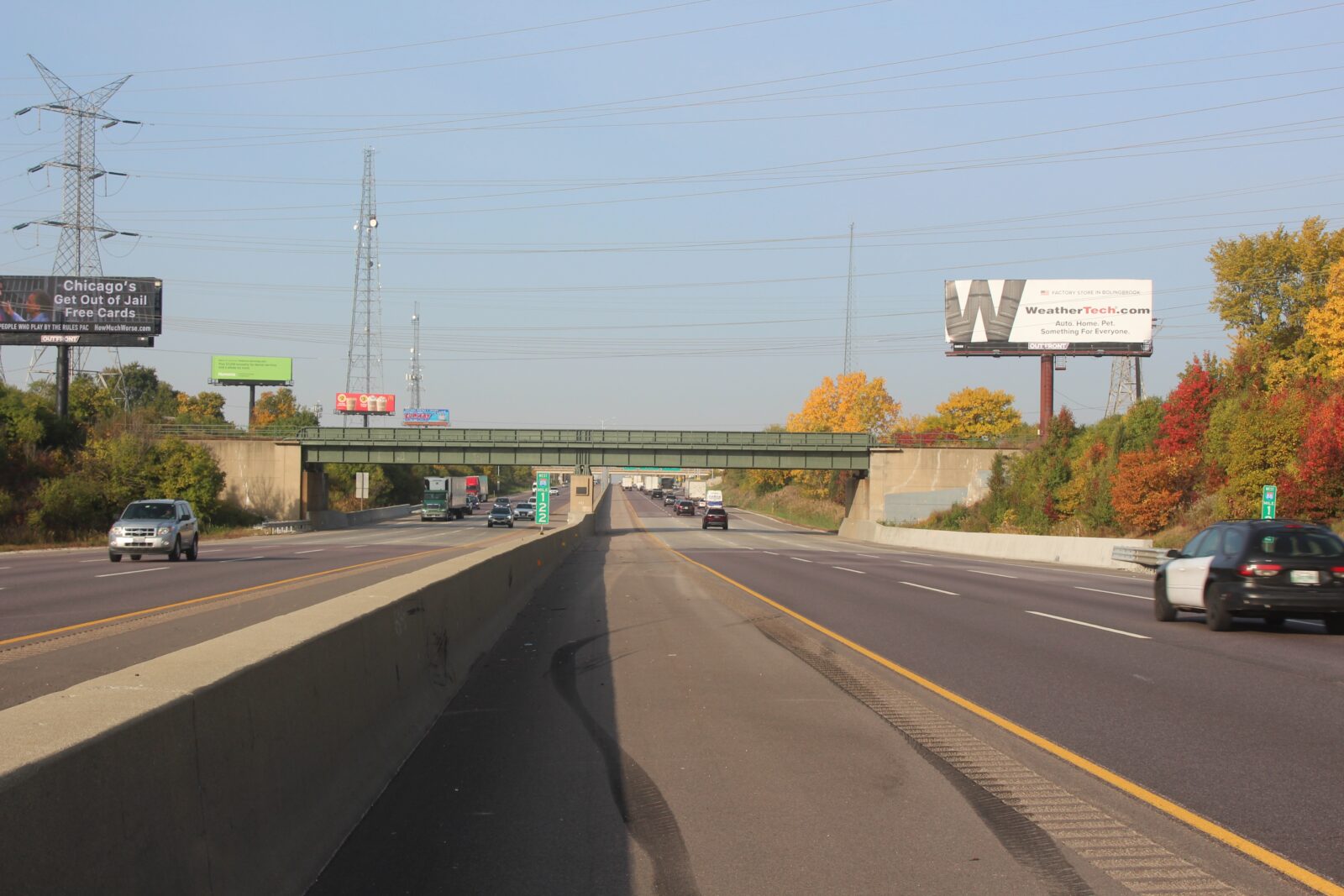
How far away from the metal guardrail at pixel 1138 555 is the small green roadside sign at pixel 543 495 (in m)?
24.9

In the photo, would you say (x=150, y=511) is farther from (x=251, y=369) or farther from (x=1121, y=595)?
(x=251, y=369)

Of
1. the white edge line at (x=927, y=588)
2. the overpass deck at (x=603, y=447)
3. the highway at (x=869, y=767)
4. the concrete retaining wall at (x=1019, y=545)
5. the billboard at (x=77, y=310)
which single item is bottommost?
the concrete retaining wall at (x=1019, y=545)

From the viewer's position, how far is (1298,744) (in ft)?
29.1

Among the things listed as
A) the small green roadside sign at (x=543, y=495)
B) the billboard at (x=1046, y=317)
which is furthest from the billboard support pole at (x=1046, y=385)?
the small green roadside sign at (x=543, y=495)

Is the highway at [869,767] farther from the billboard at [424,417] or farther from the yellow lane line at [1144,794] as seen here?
the billboard at [424,417]

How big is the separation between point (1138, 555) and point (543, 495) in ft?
91.4

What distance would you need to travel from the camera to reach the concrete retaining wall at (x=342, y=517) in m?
82.5

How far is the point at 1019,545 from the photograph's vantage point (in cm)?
4862

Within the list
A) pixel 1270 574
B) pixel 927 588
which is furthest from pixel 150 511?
pixel 1270 574

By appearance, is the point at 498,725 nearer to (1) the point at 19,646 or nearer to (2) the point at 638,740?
(2) the point at 638,740

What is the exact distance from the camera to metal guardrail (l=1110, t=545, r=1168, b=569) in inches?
1404

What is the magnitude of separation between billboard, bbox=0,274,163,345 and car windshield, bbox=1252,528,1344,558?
58.9 meters

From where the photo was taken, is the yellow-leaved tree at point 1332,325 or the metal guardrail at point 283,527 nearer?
the yellow-leaved tree at point 1332,325

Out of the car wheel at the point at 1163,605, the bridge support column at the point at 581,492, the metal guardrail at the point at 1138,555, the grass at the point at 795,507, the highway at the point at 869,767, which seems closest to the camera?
the highway at the point at 869,767
